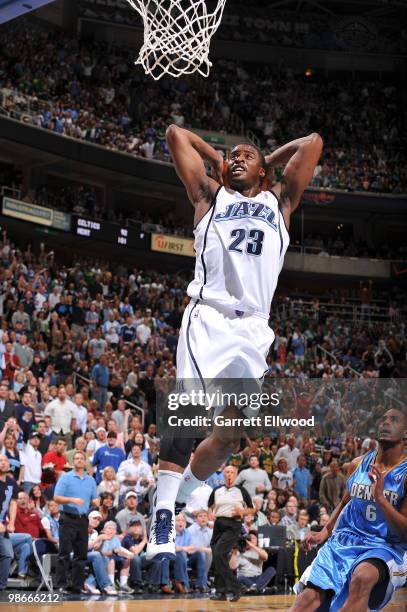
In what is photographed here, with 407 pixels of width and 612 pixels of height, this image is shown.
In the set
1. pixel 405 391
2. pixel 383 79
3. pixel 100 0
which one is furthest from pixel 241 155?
pixel 383 79

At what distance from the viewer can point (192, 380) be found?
17.4 feet

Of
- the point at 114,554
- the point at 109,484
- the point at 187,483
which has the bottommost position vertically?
the point at 114,554

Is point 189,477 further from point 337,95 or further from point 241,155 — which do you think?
A: point 337,95

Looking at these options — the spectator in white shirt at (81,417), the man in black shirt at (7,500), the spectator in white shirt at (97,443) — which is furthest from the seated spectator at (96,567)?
the spectator in white shirt at (81,417)

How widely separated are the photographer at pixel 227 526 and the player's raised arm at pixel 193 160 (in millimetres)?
6397

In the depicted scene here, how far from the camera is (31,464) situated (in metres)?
11.8

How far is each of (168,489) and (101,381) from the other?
11.4 meters

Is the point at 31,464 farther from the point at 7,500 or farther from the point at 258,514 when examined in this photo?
the point at 258,514

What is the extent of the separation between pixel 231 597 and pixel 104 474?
7.18ft

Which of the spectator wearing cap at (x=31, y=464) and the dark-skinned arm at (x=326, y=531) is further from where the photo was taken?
the spectator wearing cap at (x=31, y=464)

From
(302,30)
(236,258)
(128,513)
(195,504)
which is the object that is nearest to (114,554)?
(128,513)

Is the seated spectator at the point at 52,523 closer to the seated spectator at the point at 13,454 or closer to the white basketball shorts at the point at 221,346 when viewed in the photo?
the seated spectator at the point at 13,454

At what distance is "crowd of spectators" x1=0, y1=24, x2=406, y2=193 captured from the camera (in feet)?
90.8

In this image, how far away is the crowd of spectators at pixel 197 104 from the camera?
90.8ft
